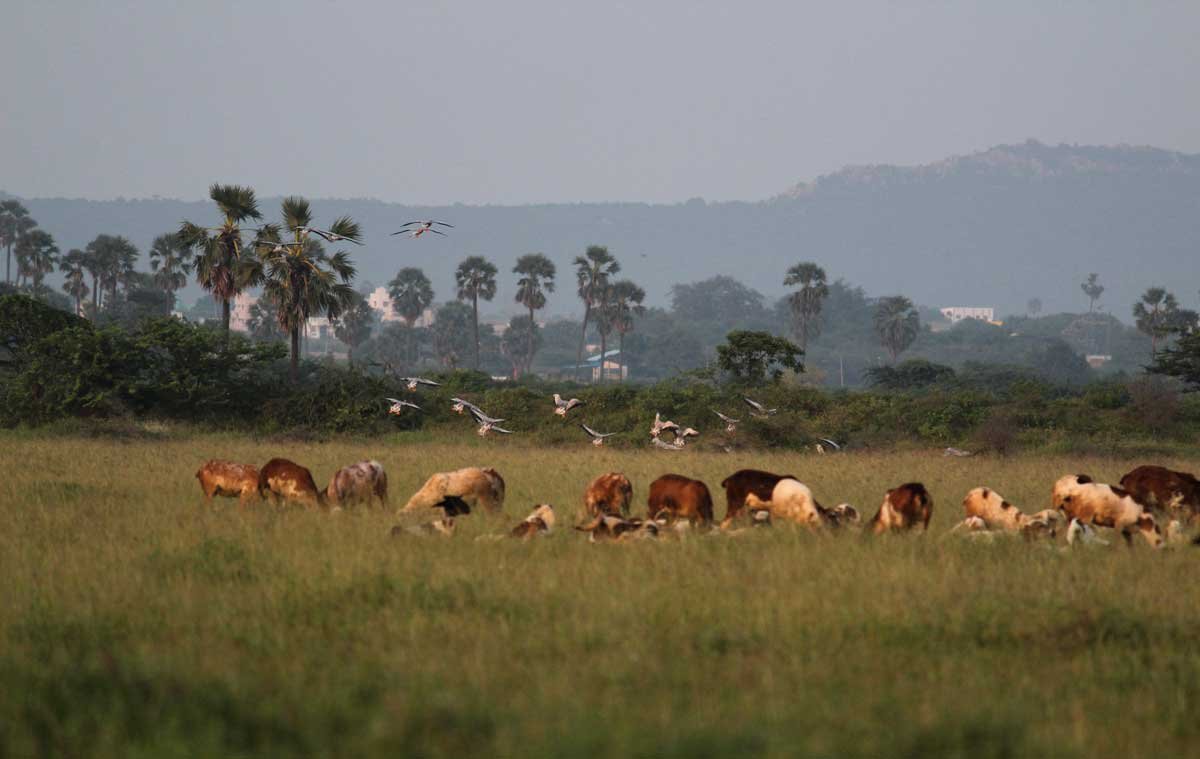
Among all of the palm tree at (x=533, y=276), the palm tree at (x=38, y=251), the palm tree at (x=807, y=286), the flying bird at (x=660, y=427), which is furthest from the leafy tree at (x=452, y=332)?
the flying bird at (x=660, y=427)

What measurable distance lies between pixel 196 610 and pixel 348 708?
3388 millimetres

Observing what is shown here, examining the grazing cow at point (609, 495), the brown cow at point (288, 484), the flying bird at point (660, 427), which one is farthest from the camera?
the flying bird at point (660, 427)

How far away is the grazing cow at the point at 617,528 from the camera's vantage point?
44.5 ft

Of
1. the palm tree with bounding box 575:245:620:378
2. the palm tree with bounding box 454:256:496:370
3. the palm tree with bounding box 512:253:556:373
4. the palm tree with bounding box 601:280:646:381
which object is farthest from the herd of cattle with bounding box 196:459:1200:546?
the palm tree with bounding box 601:280:646:381

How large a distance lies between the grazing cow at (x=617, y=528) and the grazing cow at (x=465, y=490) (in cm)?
312

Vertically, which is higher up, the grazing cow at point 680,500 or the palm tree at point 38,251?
the palm tree at point 38,251

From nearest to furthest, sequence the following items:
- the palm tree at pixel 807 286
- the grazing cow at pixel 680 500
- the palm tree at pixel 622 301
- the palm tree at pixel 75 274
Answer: the grazing cow at pixel 680 500 → the palm tree at pixel 75 274 → the palm tree at pixel 807 286 → the palm tree at pixel 622 301

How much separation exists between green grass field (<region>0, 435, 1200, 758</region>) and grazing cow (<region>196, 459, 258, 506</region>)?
172 centimetres

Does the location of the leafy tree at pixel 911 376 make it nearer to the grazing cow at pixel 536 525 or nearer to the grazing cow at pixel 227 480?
the grazing cow at pixel 227 480

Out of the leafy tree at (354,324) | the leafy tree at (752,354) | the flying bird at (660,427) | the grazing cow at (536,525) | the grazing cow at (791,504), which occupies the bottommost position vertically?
the flying bird at (660,427)

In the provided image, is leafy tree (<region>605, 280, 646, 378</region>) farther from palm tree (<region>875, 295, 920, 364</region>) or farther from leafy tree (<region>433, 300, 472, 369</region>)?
palm tree (<region>875, 295, 920, 364</region>)

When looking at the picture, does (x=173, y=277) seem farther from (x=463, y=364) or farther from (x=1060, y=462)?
(x=1060, y=462)

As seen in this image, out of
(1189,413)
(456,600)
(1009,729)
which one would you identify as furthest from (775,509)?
(1189,413)

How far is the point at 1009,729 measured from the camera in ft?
22.8
